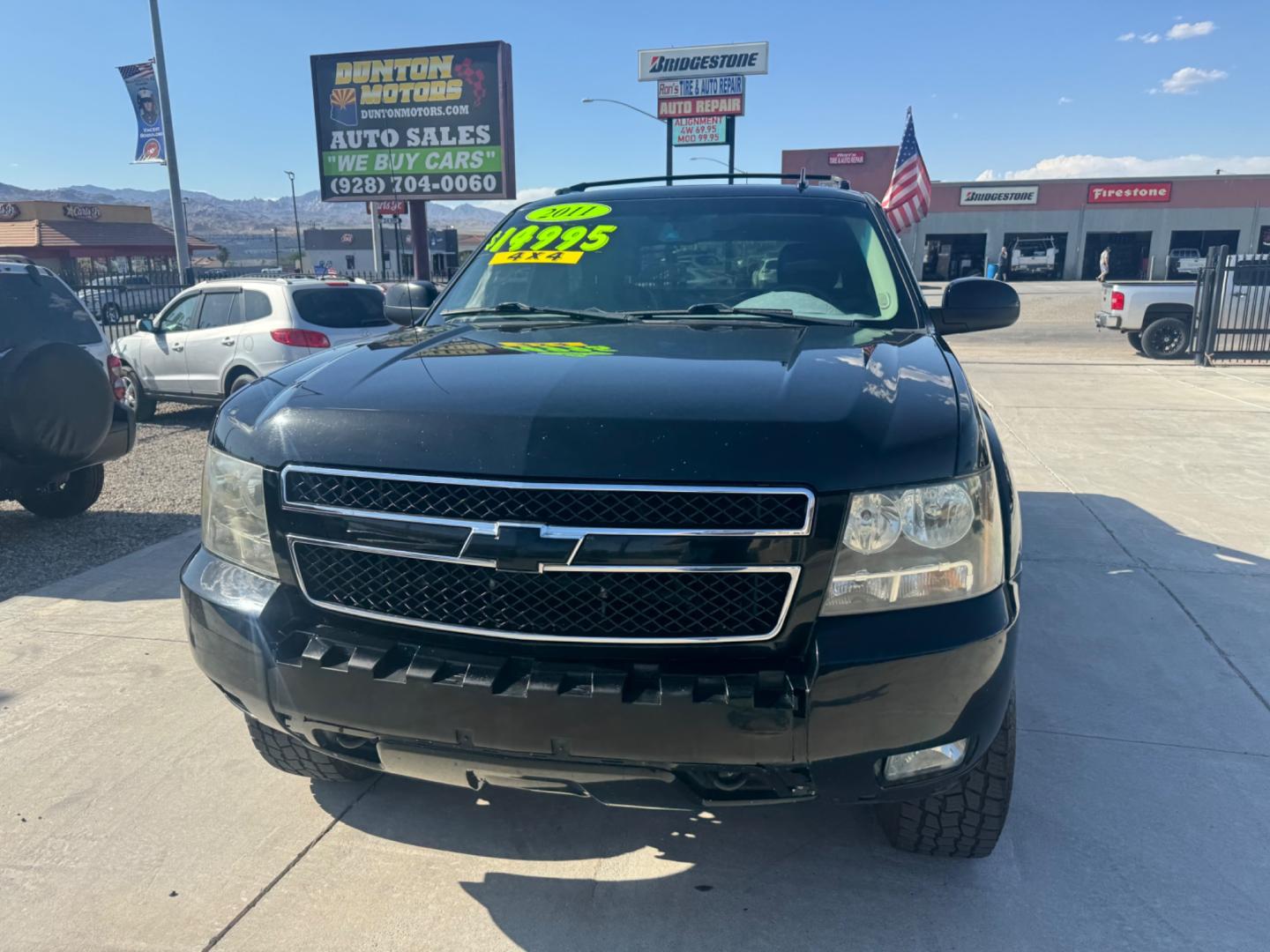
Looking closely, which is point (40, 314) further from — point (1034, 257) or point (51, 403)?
point (1034, 257)

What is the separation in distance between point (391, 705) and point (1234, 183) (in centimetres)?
5971

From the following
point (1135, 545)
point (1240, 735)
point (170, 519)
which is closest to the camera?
point (1240, 735)

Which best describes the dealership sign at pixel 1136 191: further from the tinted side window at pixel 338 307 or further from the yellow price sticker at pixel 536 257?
the yellow price sticker at pixel 536 257

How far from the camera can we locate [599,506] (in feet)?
6.49

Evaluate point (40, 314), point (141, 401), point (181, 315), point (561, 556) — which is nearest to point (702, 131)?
point (181, 315)

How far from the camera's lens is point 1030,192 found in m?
50.9

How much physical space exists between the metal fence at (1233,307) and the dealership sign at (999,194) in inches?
1527

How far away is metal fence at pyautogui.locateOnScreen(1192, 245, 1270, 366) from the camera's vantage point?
49.5 feet

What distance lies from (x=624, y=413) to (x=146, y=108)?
2004 centimetres

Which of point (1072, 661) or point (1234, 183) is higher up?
point (1234, 183)

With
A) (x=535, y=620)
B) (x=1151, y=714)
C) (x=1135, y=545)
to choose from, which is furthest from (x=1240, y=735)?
(x=535, y=620)

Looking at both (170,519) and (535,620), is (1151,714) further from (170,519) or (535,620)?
(170,519)

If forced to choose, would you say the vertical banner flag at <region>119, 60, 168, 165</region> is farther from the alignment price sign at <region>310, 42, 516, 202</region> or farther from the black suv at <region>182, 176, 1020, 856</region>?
the black suv at <region>182, 176, 1020, 856</region>

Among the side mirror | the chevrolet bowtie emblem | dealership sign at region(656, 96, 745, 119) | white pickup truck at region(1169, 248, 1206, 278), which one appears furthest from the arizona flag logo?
white pickup truck at region(1169, 248, 1206, 278)
